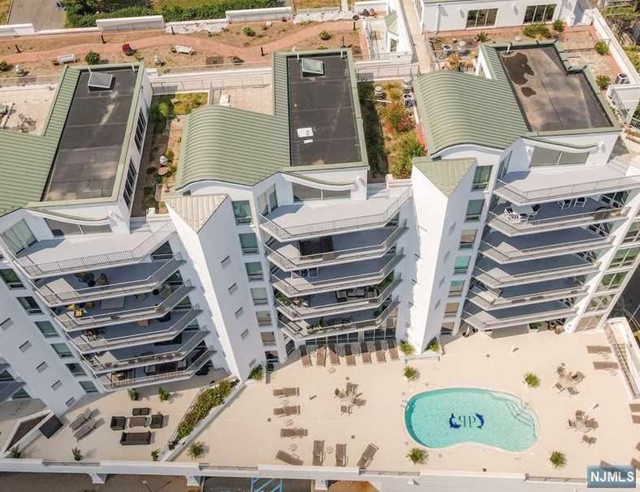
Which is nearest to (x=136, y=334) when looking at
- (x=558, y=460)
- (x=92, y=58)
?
(x=92, y=58)

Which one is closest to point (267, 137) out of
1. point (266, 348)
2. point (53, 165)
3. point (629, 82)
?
point (53, 165)

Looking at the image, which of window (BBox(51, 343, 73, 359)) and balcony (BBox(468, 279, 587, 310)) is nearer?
window (BBox(51, 343, 73, 359))

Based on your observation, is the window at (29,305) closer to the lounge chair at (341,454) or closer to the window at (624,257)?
the lounge chair at (341,454)

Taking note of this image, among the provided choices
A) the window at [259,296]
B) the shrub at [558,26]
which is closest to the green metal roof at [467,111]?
the shrub at [558,26]

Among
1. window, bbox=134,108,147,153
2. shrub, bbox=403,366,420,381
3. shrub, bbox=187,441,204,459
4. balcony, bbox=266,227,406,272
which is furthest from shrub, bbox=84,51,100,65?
shrub, bbox=403,366,420,381

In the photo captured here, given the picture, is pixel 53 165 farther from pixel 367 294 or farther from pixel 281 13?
pixel 281 13

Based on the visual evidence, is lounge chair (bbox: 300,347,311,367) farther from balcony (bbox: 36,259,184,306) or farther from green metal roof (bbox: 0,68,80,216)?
green metal roof (bbox: 0,68,80,216)
